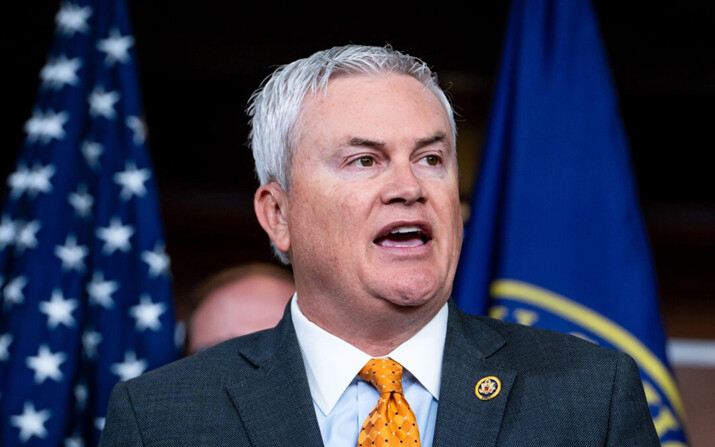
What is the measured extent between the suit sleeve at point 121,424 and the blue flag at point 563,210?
52.1 inches

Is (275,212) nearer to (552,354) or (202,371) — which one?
(202,371)

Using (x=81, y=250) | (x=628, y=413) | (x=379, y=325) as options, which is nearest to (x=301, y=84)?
(x=379, y=325)

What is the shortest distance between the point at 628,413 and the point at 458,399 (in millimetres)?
297

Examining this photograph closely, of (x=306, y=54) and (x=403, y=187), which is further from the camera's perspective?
(x=306, y=54)

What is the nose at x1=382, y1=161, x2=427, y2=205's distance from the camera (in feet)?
5.32

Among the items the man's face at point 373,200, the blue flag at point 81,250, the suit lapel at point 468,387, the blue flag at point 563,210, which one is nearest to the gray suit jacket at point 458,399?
the suit lapel at point 468,387

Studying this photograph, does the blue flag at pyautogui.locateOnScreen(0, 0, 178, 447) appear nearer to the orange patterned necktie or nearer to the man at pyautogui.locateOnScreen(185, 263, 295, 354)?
the man at pyautogui.locateOnScreen(185, 263, 295, 354)

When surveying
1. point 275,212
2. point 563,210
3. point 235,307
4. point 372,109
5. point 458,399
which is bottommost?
point 235,307

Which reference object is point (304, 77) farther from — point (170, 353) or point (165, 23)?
point (165, 23)

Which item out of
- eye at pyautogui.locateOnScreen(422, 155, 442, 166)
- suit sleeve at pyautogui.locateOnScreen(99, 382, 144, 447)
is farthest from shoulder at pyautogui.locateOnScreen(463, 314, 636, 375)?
suit sleeve at pyautogui.locateOnScreen(99, 382, 144, 447)

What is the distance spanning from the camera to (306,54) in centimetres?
375

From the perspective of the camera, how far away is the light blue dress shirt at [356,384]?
1.63 meters

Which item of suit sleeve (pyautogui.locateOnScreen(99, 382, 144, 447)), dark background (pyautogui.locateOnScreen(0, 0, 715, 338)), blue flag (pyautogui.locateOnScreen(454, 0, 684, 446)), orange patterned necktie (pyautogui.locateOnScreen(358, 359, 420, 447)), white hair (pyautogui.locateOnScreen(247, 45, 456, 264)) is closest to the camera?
orange patterned necktie (pyautogui.locateOnScreen(358, 359, 420, 447))

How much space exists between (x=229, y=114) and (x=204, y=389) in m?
2.67
